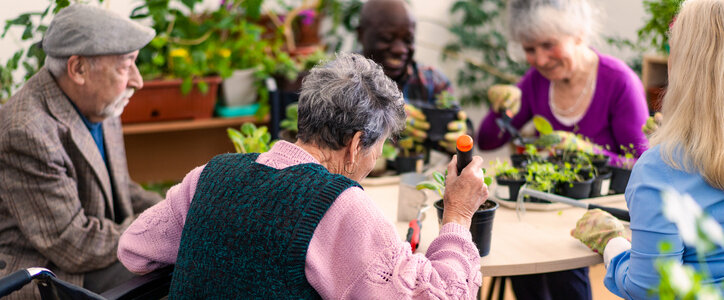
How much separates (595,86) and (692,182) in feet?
4.55

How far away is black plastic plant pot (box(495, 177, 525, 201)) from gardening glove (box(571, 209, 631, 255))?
0.28 m

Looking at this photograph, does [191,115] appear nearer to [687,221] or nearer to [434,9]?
[434,9]

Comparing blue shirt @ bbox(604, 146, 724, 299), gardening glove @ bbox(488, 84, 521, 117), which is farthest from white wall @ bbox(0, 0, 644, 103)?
blue shirt @ bbox(604, 146, 724, 299)

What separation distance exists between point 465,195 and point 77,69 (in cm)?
116

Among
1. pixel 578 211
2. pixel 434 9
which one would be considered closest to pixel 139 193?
pixel 578 211

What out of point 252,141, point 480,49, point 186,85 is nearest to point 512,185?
point 252,141

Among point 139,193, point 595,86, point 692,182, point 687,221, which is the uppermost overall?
point 687,221

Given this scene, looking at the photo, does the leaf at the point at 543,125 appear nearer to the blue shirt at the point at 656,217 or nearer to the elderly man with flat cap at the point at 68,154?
the blue shirt at the point at 656,217

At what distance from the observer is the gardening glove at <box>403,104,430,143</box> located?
2340 mm

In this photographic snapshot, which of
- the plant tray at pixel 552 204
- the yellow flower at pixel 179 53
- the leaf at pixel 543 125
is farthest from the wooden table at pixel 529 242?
the yellow flower at pixel 179 53

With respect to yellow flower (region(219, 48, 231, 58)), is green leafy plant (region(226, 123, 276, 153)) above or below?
above

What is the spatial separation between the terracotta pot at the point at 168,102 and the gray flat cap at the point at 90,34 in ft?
4.56

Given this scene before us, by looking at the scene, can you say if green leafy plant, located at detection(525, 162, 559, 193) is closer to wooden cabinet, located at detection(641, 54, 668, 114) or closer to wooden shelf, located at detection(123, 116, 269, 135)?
wooden shelf, located at detection(123, 116, 269, 135)

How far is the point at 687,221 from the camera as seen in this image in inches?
21.6
